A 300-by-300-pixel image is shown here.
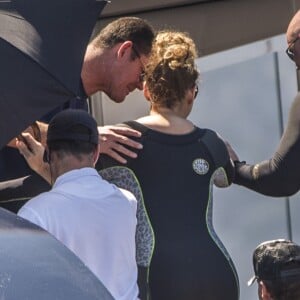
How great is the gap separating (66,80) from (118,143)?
379mm

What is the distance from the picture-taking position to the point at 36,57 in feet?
14.2

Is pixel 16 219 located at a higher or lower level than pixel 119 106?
higher

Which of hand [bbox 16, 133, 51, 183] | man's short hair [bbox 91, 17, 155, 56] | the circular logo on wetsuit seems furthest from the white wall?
hand [bbox 16, 133, 51, 183]

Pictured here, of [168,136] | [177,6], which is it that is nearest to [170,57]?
[168,136]

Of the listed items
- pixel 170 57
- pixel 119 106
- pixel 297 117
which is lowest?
pixel 119 106

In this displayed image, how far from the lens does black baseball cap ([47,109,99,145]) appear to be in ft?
14.2

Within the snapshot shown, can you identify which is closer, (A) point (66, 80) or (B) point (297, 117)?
(A) point (66, 80)

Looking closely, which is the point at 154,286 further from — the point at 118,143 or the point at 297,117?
the point at 297,117

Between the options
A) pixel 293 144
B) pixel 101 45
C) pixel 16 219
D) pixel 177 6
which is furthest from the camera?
pixel 177 6

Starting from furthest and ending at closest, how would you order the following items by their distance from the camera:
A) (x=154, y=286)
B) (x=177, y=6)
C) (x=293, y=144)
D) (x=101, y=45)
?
1. (x=177, y=6)
2. (x=101, y=45)
3. (x=293, y=144)
4. (x=154, y=286)

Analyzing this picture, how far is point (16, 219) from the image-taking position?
3.05 m

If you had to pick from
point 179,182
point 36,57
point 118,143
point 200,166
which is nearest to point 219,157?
point 200,166

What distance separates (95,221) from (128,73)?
1158mm

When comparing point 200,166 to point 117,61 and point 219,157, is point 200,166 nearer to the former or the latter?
point 219,157
